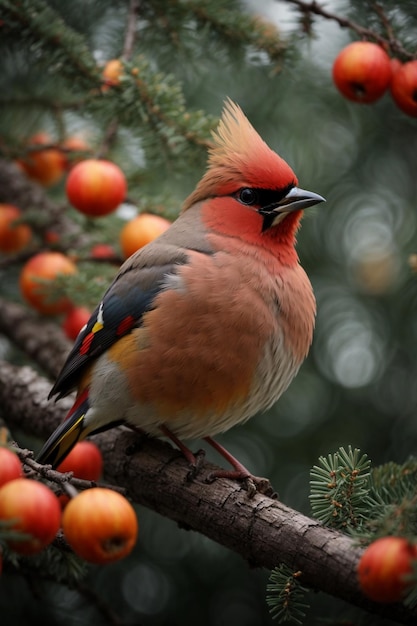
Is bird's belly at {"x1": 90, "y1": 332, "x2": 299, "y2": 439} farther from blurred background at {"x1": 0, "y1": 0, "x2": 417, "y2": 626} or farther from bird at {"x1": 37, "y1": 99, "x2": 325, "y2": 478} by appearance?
blurred background at {"x1": 0, "y1": 0, "x2": 417, "y2": 626}

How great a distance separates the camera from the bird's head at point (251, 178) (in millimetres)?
3662

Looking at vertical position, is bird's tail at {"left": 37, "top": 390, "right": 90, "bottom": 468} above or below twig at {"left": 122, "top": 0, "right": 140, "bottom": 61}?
below

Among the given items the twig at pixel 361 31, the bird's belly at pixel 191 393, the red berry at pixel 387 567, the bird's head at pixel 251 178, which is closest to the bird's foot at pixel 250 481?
the bird's belly at pixel 191 393

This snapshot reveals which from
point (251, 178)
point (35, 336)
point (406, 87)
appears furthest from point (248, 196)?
point (35, 336)

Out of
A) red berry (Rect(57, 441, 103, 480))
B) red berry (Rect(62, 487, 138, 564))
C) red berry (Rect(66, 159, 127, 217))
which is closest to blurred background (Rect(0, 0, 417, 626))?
red berry (Rect(66, 159, 127, 217))

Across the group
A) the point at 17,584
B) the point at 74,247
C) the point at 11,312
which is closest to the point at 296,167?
the point at 74,247

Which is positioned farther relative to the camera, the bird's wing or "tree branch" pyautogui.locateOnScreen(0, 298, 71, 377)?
"tree branch" pyautogui.locateOnScreen(0, 298, 71, 377)

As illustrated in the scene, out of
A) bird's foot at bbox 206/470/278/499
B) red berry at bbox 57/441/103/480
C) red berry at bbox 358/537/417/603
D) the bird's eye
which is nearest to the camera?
red berry at bbox 358/537/417/603

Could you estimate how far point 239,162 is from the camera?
373 cm

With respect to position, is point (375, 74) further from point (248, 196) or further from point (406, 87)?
point (248, 196)

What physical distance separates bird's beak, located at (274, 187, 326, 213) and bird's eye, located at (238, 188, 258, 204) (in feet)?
0.38

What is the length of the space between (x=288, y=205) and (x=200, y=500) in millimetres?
1363

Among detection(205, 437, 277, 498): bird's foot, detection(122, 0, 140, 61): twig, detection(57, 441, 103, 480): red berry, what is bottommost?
detection(57, 441, 103, 480): red berry

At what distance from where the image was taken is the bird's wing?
352 centimetres
